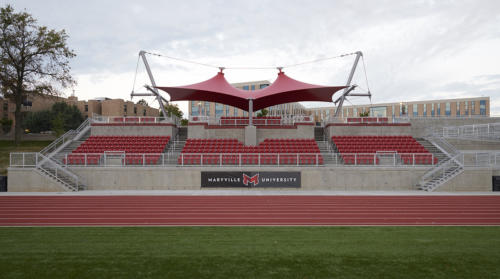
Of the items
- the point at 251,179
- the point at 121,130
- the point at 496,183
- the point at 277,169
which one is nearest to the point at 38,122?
the point at 121,130

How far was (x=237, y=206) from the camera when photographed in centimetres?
1333

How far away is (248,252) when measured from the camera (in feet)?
22.5

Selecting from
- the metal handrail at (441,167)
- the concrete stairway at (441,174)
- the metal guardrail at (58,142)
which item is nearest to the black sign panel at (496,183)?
the concrete stairway at (441,174)

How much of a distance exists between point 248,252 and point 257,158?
499 inches

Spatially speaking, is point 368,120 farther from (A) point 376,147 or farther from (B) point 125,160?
(B) point 125,160

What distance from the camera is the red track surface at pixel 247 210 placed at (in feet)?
34.4

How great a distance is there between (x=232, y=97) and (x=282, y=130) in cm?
594

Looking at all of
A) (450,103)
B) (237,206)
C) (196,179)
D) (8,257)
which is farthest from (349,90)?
(450,103)

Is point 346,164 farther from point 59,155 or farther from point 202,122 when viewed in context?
point 59,155

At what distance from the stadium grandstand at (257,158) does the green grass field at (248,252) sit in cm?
977

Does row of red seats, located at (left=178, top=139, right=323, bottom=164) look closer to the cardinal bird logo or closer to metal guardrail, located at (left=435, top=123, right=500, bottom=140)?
the cardinal bird logo

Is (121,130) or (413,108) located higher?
(413,108)

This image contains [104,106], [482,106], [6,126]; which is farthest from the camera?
[482,106]

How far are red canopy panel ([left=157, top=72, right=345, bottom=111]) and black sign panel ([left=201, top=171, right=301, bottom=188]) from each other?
845 cm
